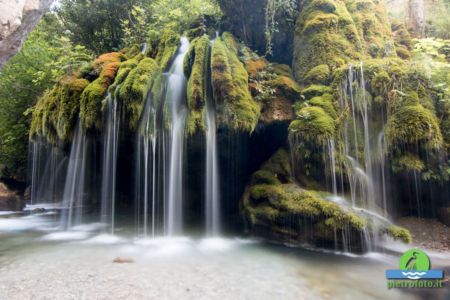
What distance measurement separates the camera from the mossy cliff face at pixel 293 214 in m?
5.39

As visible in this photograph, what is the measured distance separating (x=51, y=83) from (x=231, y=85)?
9935 mm

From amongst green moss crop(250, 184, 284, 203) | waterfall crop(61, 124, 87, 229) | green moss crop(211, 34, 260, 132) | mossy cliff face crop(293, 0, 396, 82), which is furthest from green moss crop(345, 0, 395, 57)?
waterfall crop(61, 124, 87, 229)

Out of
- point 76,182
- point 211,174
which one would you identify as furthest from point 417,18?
point 76,182

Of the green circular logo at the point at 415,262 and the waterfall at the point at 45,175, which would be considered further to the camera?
the waterfall at the point at 45,175

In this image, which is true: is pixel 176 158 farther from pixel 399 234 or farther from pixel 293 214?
pixel 399 234

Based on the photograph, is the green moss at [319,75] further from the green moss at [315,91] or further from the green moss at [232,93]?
the green moss at [232,93]

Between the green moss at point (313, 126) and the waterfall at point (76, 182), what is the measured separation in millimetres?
6025

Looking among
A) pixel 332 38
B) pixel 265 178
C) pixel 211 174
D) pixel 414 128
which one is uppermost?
pixel 332 38

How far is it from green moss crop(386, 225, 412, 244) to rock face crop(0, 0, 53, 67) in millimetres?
7383

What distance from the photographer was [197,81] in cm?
697

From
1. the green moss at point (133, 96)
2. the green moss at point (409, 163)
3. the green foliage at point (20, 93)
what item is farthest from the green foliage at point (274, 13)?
the green foliage at point (20, 93)

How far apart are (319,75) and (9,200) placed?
13082 millimetres

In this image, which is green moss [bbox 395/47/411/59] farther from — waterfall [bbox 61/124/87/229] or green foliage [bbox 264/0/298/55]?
waterfall [bbox 61/124/87/229]

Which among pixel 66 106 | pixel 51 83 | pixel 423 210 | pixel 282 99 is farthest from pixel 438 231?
pixel 51 83
